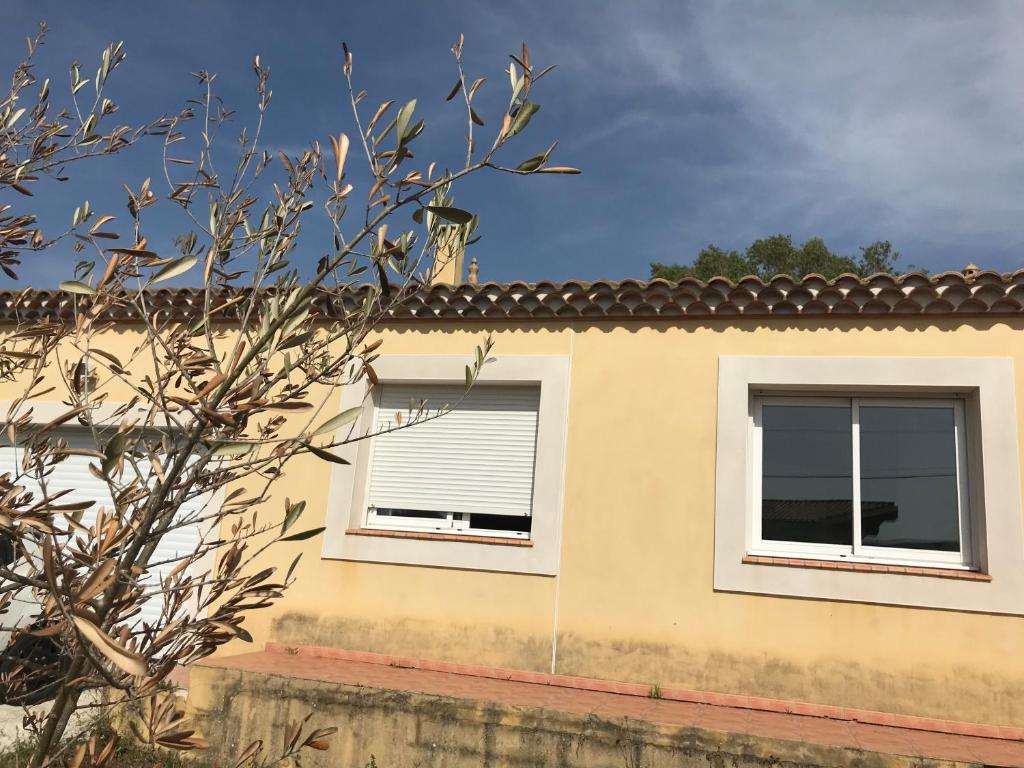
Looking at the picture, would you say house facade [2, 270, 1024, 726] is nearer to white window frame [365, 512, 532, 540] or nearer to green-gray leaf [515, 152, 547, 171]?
white window frame [365, 512, 532, 540]

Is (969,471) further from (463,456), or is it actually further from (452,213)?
(452,213)

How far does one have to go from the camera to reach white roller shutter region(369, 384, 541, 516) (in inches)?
288

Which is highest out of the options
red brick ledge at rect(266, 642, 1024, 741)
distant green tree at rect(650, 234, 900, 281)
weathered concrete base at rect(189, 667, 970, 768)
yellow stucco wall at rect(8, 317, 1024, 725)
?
distant green tree at rect(650, 234, 900, 281)

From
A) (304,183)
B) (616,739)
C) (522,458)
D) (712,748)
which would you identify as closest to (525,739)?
(616,739)

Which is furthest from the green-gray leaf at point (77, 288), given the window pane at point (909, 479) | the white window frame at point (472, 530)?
the window pane at point (909, 479)

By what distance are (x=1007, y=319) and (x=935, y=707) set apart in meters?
3.12

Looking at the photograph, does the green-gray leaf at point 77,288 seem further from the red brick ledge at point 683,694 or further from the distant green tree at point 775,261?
the distant green tree at point 775,261

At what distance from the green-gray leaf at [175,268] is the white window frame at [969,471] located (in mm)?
5422

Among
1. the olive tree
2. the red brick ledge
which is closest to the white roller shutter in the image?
the red brick ledge

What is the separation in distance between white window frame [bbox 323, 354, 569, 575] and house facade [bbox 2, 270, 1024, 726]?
2cm

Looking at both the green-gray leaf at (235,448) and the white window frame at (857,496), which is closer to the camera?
the green-gray leaf at (235,448)

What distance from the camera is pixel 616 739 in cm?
520

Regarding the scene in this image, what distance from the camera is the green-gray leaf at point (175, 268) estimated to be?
1.96 meters

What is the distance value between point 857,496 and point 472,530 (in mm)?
3365
